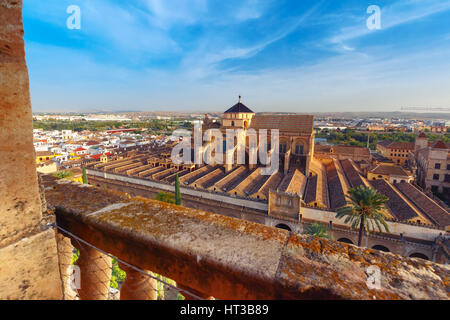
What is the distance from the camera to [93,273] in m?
1.94

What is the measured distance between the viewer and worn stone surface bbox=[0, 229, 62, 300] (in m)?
1.26

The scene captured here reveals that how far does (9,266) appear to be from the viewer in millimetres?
1285

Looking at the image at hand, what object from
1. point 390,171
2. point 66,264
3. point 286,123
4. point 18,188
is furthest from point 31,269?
point 390,171

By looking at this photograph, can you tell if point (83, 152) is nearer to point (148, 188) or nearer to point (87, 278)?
Result: point (148, 188)

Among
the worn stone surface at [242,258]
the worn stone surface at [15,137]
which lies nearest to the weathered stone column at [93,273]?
the worn stone surface at [242,258]

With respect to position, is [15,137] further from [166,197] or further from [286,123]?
[286,123]

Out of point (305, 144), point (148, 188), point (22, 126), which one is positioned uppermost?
point (22, 126)

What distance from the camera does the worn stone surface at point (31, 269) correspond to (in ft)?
4.14

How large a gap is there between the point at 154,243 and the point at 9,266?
2.58 feet

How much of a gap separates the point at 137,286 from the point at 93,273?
0.53 meters

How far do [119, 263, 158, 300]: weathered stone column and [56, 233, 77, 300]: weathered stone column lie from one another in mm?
633

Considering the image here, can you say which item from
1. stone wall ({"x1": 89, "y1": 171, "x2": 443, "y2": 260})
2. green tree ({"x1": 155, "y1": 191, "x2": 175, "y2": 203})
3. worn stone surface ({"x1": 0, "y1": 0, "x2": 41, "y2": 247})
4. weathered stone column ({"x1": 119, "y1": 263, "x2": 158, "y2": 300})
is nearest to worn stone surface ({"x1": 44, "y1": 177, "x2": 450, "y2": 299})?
weathered stone column ({"x1": 119, "y1": 263, "x2": 158, "y2": 300})

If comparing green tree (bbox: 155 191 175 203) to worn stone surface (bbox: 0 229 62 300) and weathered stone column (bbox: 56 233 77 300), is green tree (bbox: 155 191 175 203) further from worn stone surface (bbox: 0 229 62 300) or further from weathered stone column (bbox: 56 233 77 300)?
worn stone surface (bbox: 0 229 62 300)
